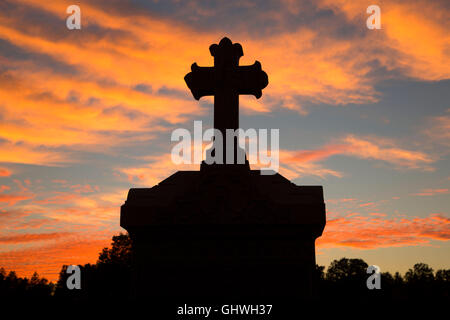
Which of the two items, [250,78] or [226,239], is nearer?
[226,239]

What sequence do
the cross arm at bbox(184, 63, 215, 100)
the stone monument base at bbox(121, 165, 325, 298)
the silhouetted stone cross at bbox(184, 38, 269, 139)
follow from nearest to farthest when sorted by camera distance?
1. the stone monument base at bbox(121, 165, 325, 298)
2. the silhouetted stone cross at bbox(184, 38, 269, 139)
3. the cross arm at bbox(184, 63, 215, 100)

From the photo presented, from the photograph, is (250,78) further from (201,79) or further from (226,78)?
(201,79)

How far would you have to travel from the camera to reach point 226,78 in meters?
8.34

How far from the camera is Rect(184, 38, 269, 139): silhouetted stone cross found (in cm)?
827

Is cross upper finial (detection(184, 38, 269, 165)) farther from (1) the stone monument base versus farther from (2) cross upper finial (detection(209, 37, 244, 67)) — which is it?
(1) the stone monument base

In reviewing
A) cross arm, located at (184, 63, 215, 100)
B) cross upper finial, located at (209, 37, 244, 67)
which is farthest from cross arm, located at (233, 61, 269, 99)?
cross arm, located at (184, 63, 215, 100)

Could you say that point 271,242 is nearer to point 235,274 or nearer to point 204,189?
point 235,274

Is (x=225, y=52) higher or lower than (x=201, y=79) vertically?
higher

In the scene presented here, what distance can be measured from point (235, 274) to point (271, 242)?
80 centimetres

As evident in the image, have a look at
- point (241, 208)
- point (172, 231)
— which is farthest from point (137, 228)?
point (241, 208)

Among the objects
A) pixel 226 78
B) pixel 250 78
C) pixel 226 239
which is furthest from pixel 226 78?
pixel 226 239

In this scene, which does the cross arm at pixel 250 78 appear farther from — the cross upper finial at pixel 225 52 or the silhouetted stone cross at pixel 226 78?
the cross upper finial at pixel 225 52

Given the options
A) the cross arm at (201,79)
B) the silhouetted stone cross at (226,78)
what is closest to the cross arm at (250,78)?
the silhouetted stone cross at (226,78)

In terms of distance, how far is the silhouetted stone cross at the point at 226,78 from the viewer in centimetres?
827
